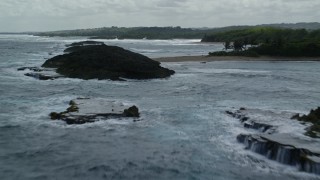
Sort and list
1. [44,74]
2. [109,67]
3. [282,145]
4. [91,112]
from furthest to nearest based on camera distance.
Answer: [109,67] < [44,74] < [91,112] < [282,145]

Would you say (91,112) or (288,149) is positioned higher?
(288,149)

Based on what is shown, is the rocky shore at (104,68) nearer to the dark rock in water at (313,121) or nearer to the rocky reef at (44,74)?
the rocky reef at (44,74)

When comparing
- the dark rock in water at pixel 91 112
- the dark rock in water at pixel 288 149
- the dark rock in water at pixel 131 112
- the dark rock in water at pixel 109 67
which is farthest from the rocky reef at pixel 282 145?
the dark rock in water at pixel 109 67

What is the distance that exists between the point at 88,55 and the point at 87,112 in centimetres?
2714

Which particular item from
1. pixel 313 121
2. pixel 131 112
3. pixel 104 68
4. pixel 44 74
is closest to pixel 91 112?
pixel 131 112

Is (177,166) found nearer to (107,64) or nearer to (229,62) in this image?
(107,64)

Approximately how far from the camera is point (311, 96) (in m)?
41.0

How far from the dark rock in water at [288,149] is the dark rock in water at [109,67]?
28.7 m

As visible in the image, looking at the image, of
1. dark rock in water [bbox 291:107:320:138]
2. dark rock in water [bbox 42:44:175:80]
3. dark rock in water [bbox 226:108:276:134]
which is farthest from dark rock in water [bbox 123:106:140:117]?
dark rock in water [bbox 42:44:175:80]

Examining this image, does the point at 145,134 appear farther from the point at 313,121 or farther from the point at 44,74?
the point at 44,74

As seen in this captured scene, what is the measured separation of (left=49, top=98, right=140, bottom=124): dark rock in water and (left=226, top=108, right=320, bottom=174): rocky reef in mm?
8272

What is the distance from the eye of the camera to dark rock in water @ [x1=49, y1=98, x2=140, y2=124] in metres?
28.5

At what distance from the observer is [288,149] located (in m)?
21.4

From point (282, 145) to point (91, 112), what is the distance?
43.3 feet
